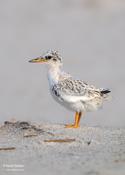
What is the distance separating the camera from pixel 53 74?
37.0 feet

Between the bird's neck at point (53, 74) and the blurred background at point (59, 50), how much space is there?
2409 millimetres

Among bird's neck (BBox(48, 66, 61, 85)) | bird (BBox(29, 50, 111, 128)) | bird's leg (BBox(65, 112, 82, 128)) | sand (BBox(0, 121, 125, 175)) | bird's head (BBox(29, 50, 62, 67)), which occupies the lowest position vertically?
sand (BBox(0, 121, 125, 175))

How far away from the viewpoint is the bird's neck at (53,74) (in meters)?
11.2

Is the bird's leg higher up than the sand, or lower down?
higher up

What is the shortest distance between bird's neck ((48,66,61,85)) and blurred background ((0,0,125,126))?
2409mm

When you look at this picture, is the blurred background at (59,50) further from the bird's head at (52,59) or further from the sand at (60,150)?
the sand at (60,150)

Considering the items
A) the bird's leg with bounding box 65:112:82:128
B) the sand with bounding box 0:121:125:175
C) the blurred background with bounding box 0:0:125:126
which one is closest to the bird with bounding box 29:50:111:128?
the bird's leg with bounding box 65:112:82:128

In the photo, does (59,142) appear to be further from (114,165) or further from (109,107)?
(109,107)

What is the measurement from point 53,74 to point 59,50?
31.2 feet

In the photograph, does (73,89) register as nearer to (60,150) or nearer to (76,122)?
(76,122)

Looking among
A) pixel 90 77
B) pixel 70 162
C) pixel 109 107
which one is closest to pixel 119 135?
pixel 70 162

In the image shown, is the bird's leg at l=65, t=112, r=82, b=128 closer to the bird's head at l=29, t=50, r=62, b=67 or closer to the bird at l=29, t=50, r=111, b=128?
the bird at l=29, t=50, r=111, b=128

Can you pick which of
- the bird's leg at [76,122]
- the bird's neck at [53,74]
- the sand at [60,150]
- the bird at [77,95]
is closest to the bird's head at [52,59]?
the bird's neck at [53,74]

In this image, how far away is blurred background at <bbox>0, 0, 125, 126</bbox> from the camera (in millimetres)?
15250
